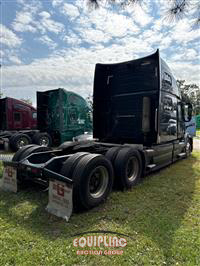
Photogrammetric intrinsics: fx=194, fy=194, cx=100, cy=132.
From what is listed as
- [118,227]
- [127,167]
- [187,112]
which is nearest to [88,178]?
[118,227]

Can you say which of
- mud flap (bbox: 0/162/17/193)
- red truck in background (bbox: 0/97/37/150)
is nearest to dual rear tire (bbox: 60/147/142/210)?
mud flap (bbox: 0/162/17/193)

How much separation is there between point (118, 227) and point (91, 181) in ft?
3.06

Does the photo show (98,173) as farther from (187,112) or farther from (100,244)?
(187,112)

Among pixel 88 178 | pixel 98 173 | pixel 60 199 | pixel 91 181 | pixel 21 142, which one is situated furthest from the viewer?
pixel 21 142

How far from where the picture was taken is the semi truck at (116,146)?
3.08m

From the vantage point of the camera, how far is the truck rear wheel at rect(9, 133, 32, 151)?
29.4ft

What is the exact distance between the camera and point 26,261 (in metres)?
2.02

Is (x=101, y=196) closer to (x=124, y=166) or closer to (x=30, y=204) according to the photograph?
(x=124, y=166)

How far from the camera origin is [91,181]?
339 cm

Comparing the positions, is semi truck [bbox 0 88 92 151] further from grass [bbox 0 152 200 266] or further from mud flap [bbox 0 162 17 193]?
grass [bbox 0 152 200 266]

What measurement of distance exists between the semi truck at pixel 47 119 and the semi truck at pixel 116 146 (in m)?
4.48

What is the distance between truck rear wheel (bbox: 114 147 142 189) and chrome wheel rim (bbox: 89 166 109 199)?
46 cm

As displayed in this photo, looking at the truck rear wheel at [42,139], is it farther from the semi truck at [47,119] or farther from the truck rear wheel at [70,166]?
the truck rear wheel at [70,166]

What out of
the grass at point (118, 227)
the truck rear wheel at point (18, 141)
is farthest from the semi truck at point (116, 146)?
the truck rear wheel at point (18, 141)
